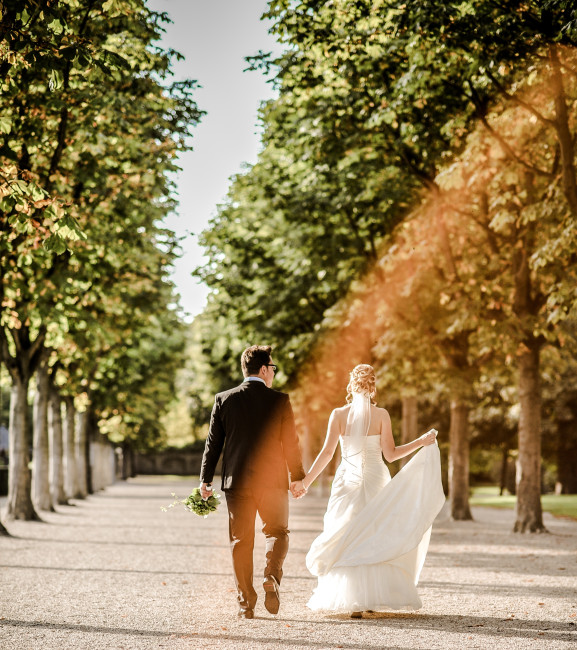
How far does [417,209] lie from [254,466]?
13.5 meters

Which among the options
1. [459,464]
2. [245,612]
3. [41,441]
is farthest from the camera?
[459,464]

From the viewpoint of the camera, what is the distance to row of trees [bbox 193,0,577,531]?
14.8 metres

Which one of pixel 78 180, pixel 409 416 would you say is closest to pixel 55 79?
pixel 78 180

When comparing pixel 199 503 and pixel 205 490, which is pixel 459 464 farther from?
pixel 205 490

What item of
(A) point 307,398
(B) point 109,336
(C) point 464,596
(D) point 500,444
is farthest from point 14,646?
A: (D) point 500,444

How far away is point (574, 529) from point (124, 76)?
47.0 ft

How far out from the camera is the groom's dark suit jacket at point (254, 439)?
8.40 metres

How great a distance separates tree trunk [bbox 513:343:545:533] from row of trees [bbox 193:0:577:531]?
0.10 ft

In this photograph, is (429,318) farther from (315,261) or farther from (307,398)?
(307,398)

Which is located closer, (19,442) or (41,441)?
(19,442)

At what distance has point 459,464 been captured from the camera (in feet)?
82.7

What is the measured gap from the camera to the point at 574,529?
23.9m

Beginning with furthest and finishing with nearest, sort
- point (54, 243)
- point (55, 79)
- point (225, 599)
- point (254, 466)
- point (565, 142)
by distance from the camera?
point (565, 142) < point (225, 599) < point (54, 243) < point (55, 79) < point (254, 466)

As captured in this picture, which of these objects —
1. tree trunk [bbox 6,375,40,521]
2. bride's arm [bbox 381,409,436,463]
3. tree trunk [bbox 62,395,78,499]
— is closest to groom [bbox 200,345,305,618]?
bride's arm [bbox 381,409,436,463]
